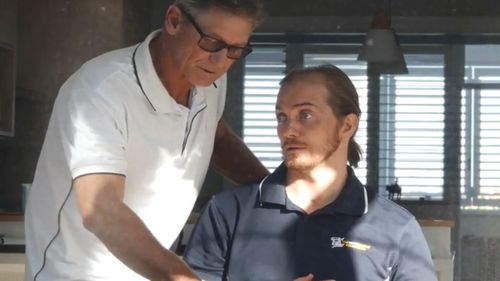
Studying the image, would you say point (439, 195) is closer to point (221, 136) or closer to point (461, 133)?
point (461, 133)

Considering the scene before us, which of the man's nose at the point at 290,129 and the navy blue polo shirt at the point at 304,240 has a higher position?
the man's nose at the point at 290,129

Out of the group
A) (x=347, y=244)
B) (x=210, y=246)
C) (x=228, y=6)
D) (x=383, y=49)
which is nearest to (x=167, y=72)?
(x=228, y=6)

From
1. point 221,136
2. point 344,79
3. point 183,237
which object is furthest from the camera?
point 183,237

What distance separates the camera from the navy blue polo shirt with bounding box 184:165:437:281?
5.79ft

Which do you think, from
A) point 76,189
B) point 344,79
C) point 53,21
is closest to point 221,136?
point 344,79

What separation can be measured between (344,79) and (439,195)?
171 centimetres

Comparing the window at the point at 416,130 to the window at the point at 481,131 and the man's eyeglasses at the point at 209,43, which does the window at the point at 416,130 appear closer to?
the window at the point at 481,131

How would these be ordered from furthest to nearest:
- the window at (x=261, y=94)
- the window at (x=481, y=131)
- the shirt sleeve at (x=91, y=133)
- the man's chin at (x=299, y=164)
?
the window at (x=481, y=131), the window at (x=261, y=94), the man's chin at (x=299, y=164), the shirt sleeve at (x=91, y=133)

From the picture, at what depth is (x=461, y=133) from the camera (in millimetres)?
3531

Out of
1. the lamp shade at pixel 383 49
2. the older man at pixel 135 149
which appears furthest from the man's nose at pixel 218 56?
the lamp shade at pixel 383 49

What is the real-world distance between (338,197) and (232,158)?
0.94 feet

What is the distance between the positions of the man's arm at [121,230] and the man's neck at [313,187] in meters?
0.27

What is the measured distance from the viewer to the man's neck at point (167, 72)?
1.81 meters

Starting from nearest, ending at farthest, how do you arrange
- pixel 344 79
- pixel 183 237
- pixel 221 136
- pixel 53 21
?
1. pixel 344 79
2. pixel 221 136
3. pixel 183 237
4. pixel 53 21
